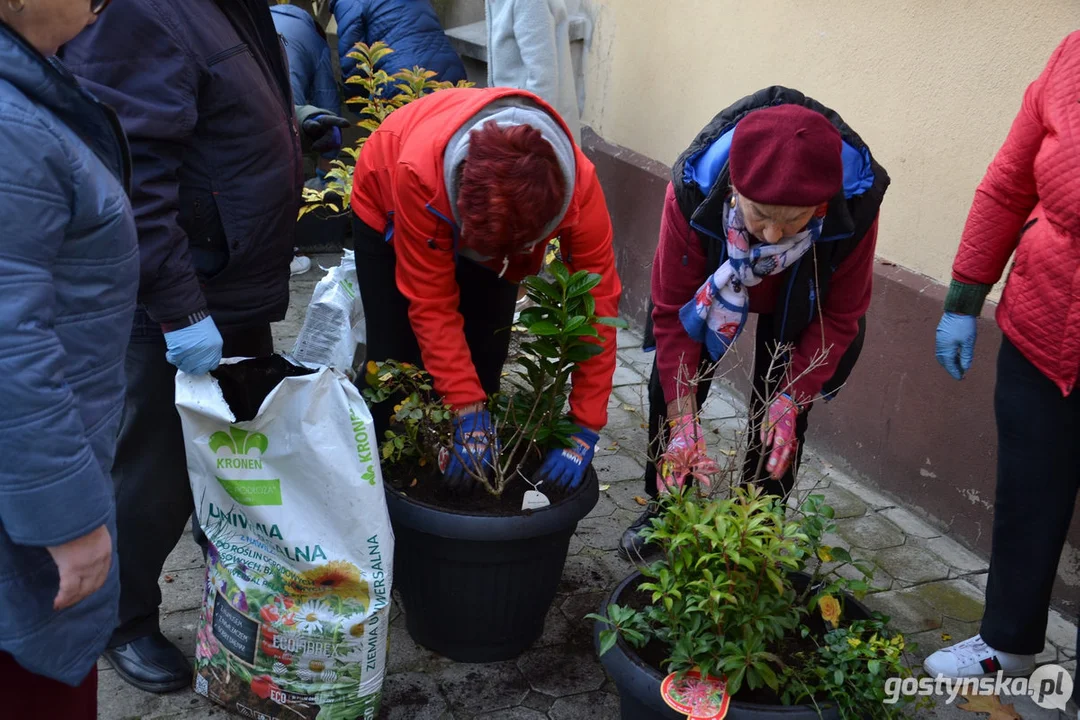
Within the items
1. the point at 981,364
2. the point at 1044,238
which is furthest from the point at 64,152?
the point at 981,364

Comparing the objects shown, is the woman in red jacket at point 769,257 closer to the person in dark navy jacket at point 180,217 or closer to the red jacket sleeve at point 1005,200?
the red jacket sleeve at point 1005,200

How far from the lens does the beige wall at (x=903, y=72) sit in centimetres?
323

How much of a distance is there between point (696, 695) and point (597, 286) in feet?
3.68

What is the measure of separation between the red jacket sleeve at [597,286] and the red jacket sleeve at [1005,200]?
931mm

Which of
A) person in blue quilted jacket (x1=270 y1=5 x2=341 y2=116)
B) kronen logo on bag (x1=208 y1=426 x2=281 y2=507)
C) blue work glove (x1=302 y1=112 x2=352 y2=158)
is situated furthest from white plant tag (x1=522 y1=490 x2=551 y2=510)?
person in blue quilted jacket (x1=270 y1=5 x2=341 y2=116)

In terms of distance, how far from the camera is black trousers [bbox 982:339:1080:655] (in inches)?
96.0

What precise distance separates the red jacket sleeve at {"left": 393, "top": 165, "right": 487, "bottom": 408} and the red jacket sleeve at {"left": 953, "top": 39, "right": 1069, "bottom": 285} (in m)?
1.34

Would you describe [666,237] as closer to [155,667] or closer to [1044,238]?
[1044,238]

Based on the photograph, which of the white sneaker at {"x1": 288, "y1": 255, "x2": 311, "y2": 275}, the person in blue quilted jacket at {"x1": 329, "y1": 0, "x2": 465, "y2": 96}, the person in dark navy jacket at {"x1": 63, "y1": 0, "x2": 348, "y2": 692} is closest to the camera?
the person in dark navy jacket at {"x1": 63, "y1": 0, "x2": 348, "y2": 692}

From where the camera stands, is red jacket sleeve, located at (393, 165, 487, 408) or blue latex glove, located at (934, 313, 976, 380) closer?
red jacket sleeve, located at (393, 165, 487, 408)

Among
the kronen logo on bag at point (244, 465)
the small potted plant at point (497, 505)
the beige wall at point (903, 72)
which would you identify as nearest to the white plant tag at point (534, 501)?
the small potted plant at point (497, 505)

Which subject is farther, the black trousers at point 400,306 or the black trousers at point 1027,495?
the black trousers at point 400,306

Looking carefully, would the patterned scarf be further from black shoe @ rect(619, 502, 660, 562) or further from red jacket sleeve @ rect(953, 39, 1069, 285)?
black shoe @ rect(619, 502, 660, 562)

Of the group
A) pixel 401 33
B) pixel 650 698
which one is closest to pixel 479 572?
pixel 650 698
